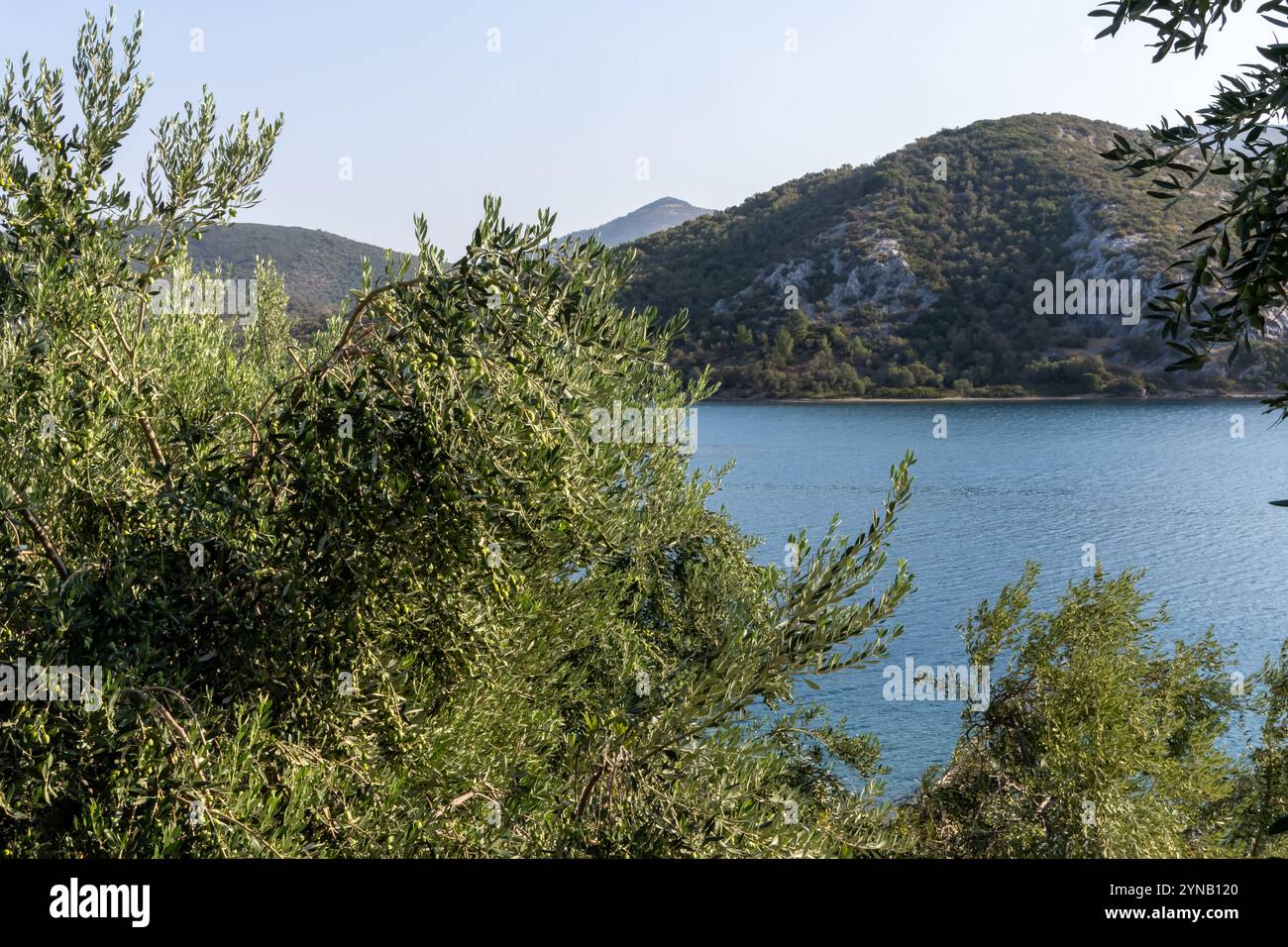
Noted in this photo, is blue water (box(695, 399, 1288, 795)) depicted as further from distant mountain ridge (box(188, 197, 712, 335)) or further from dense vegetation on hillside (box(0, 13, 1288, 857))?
distant mountain ridge (box(188, 197, 712, 335))

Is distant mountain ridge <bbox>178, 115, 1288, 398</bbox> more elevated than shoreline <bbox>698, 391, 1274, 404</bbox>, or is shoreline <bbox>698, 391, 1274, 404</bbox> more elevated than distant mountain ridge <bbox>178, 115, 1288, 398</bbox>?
distant mountain ridge <bbox>178, 115, 1288, 398</bbox>

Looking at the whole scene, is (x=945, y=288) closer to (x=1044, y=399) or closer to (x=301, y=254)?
(x=1044, y=399)

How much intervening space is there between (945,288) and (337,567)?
3619 inches

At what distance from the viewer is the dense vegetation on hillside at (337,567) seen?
496 cm

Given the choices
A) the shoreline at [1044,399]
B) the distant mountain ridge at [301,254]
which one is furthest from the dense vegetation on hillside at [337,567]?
the shoreline at [1044,399]

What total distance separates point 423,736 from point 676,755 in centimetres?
190

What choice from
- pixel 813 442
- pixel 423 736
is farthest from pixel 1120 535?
pixel 423 736

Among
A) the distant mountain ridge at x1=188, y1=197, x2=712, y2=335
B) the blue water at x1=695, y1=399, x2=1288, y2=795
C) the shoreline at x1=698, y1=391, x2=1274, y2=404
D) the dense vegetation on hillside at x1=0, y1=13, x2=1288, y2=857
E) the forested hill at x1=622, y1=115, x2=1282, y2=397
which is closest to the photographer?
the dense vegetation on hillside at x1=0, y1=13, x2=1288, y2=857

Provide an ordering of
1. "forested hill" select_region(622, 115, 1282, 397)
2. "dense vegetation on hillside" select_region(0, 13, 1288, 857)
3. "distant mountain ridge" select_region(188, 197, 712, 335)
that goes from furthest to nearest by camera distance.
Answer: "forested hill" select_region(622, 115, 1282, 397) < "distant mountain ridge" select_region(188, 197, 712, 335) < "dense vegetation on hillside" select_region(0, 13, 1288, 857)

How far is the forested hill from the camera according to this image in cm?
8762

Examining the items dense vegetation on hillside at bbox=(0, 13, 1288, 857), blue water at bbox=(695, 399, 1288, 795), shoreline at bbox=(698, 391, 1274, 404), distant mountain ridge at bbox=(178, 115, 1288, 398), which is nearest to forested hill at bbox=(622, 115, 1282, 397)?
distant mountain ridge at bbox=(178, 115, 1288, 398)

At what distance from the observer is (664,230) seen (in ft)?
373

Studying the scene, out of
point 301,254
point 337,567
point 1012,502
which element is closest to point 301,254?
point 301,254

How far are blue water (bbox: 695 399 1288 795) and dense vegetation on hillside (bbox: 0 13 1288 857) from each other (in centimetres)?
1946
